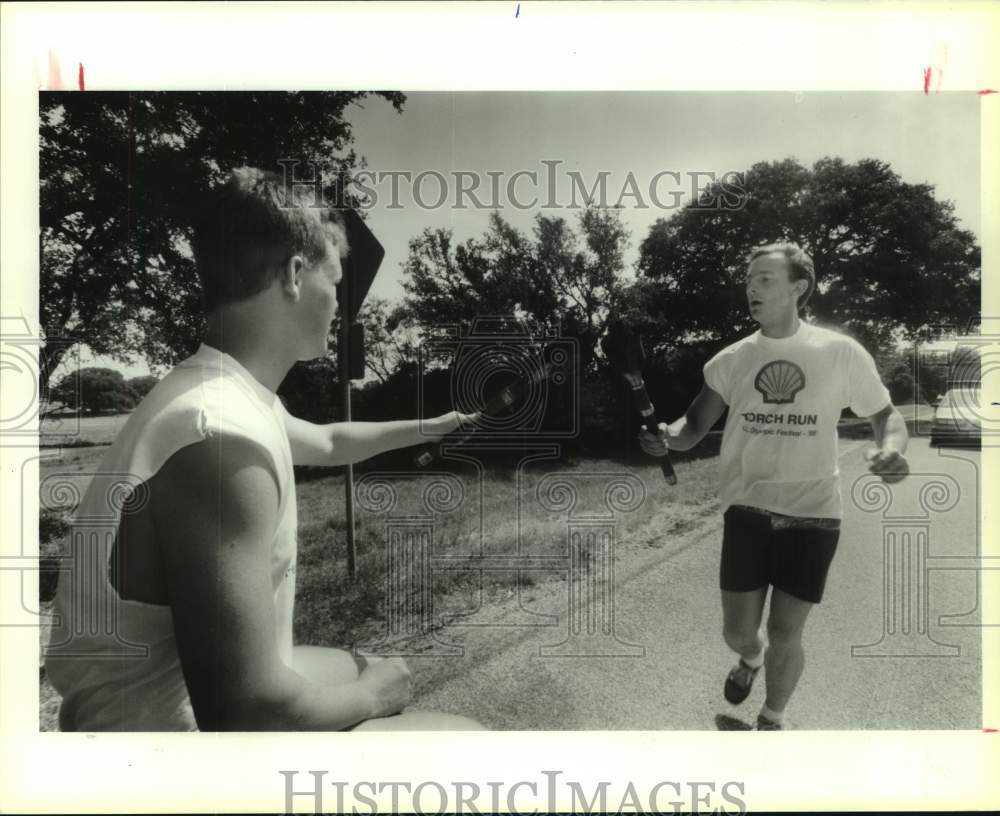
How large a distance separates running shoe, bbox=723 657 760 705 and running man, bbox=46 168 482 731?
89cm

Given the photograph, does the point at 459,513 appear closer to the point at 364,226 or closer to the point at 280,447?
the point at 280,447

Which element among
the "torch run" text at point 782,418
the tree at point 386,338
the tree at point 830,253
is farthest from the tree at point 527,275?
the "torch run" text at point 782,418

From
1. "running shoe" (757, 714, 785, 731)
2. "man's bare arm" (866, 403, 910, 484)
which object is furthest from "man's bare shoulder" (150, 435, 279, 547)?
"man's bare arm" (866, 403, 910, 484)

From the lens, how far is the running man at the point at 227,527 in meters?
2.47

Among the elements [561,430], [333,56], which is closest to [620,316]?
[561,430]

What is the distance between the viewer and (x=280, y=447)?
269 centimetres

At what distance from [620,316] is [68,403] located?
191 centimetres

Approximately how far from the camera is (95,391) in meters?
2.80

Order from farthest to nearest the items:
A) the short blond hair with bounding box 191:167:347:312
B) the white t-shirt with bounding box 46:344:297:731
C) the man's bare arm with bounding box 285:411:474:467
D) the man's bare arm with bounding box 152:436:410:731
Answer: the man's bare arm with bounding box 285:411:474:467, the short blond hair with bounding box 191:167:347:312, the white t-shirt with bounding box 46:344:297:731, the man's bare arm with bounding box 152:436:410:731

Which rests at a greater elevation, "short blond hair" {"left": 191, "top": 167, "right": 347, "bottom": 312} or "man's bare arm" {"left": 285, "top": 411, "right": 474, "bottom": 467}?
"short blond hair" {"left": 191, "top": 167, "right": 347, "bottom": 312}

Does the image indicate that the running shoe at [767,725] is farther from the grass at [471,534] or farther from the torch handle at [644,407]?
the torch handle at [644,407]

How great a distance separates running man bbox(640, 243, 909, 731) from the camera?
2.83 m

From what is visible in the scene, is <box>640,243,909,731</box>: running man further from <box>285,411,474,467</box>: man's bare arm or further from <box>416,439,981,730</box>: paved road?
<box>285,411,474,467</box>: man's bare arm

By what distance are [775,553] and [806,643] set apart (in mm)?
336
